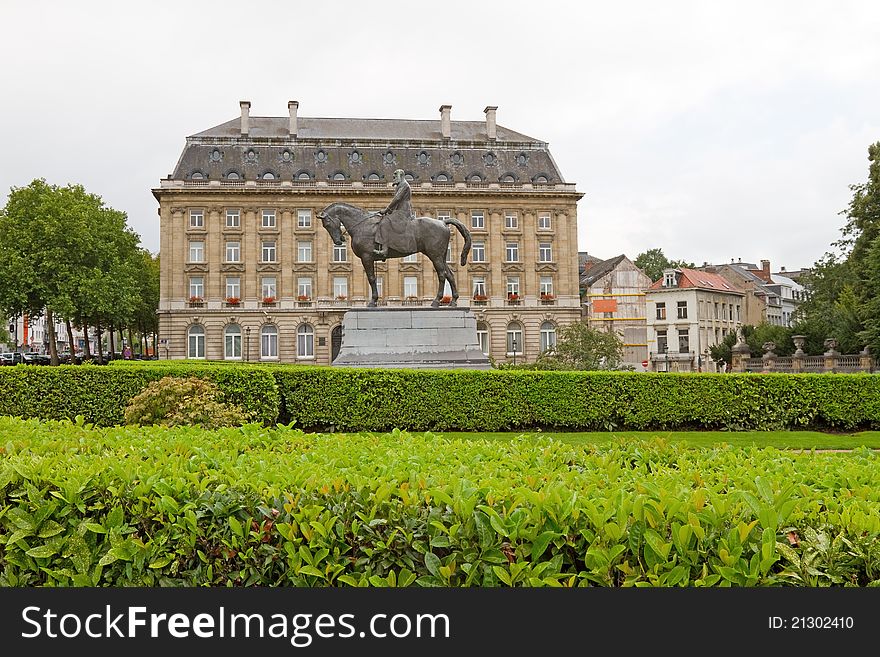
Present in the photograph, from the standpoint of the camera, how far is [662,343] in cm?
8619

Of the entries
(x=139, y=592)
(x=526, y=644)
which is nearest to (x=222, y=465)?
(x=139, y=592)

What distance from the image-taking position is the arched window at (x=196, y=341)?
69.9m

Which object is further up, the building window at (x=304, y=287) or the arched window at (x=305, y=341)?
the building window at (x=304, y=287)

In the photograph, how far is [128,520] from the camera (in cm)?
432

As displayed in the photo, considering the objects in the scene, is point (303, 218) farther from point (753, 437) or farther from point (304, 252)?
point (753, 437)

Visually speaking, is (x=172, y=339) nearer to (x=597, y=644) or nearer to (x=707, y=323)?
(x=707, y=323)

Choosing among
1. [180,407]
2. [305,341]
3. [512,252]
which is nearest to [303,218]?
[305,341]

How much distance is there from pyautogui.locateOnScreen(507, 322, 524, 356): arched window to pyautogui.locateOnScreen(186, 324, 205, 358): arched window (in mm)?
26483

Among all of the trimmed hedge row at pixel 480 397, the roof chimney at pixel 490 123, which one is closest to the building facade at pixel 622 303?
the roof chimney at pixel 490 123

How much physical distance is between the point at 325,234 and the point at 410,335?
5146 cm

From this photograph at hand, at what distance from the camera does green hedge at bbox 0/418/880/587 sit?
3.60 meters

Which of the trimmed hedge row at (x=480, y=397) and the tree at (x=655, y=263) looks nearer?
the trimmed hedge row at (x=480, y=397)

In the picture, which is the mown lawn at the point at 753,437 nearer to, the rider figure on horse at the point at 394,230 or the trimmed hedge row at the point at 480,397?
the trimmed hedge row at the point at 480,397

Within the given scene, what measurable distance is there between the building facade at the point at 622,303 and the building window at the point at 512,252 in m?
13.5
